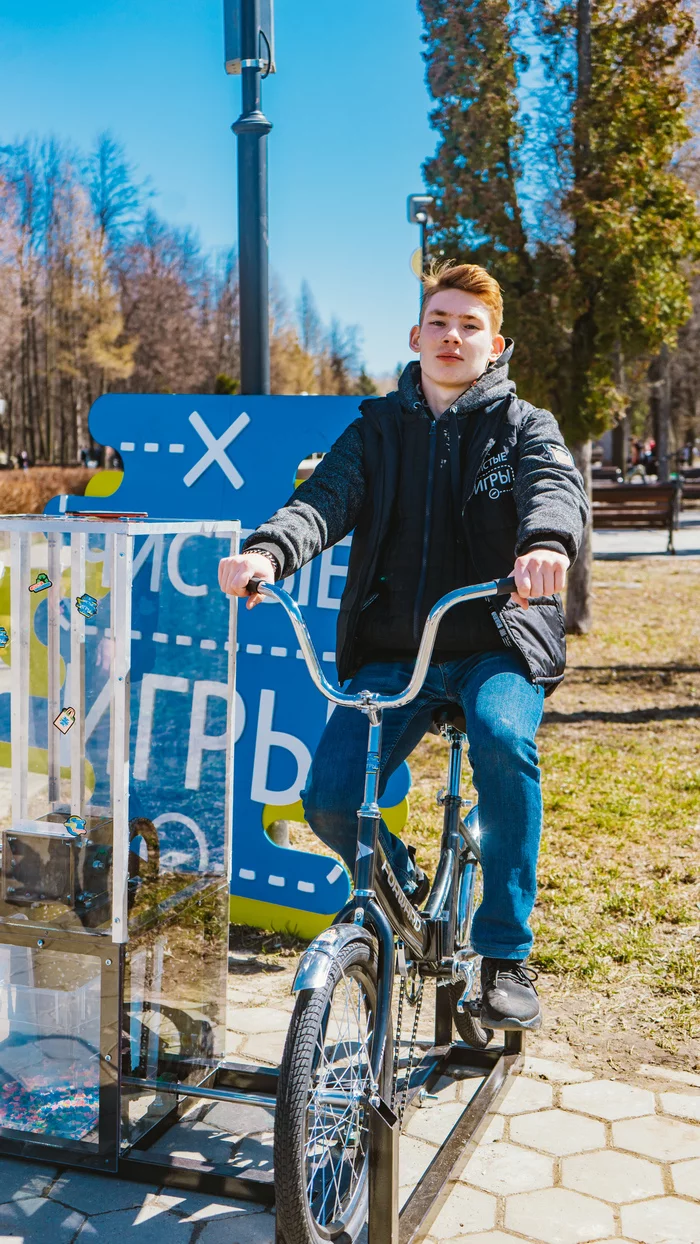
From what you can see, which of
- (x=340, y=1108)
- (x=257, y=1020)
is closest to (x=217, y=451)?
(x=257, y=1020)

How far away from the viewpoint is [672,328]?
880cm

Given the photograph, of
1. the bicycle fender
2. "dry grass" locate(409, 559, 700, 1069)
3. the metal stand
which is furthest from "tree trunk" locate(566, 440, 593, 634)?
the bicycle fender

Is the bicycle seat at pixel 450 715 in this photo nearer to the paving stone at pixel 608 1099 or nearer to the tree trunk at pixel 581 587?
the paving stone at pixel 608 1099

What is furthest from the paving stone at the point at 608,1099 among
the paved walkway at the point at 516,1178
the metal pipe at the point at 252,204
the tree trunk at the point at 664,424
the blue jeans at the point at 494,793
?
the tree trunk at the point at 664,424

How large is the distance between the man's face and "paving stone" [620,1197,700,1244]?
76.2 inches

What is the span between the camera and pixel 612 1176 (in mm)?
2717

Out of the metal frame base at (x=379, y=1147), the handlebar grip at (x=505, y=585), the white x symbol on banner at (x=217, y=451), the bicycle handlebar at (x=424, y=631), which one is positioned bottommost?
the metal frame base at (x=379, y=1147)

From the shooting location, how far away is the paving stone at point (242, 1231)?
8.14 ft

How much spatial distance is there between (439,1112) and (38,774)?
1.36 metres

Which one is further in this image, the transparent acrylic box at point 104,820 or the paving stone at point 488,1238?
the transparent acrylic box at point 104,820

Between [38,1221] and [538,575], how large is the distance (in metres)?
1.77

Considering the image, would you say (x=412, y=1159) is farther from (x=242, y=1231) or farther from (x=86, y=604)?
(x=86, y=604)

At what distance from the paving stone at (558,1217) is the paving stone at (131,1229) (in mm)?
718

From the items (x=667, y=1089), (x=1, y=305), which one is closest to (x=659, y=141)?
(x=667, y=1089)
